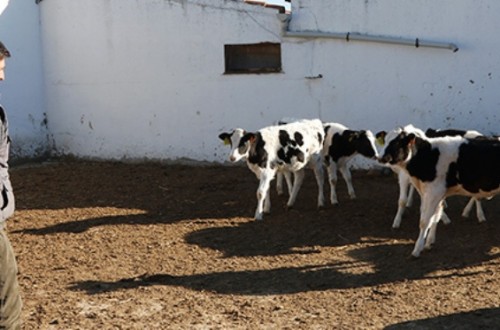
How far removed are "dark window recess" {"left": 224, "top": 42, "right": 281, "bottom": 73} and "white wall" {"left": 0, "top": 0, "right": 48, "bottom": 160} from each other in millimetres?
5180

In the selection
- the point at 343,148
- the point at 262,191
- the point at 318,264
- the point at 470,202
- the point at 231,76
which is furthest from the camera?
the point at 231,76

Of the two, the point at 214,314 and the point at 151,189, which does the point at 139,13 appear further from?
the point at 214,314

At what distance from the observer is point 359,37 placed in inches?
531

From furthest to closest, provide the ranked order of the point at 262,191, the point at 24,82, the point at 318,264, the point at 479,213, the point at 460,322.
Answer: the point at 24,82 < the point at 262,191 < the point at 479,213 < the point at 318,264 < the point at 460,322

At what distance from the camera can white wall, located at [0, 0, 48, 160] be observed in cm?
1638

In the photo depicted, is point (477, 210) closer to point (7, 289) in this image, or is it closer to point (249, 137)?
point (249, 137)

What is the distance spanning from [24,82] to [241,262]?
34.3ft

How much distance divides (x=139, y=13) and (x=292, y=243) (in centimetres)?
845

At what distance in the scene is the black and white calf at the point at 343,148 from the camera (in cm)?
1143

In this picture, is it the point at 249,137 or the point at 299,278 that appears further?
the point at 249,137

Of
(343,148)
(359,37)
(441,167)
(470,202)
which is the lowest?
(470,202)

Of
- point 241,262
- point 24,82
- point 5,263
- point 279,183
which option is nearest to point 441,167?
point 241,262

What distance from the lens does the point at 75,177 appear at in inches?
562

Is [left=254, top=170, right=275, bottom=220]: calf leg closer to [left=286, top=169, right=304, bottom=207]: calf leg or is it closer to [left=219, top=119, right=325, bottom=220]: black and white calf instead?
[left=219, top=119, right=325, bottom=220]: black and white calf
